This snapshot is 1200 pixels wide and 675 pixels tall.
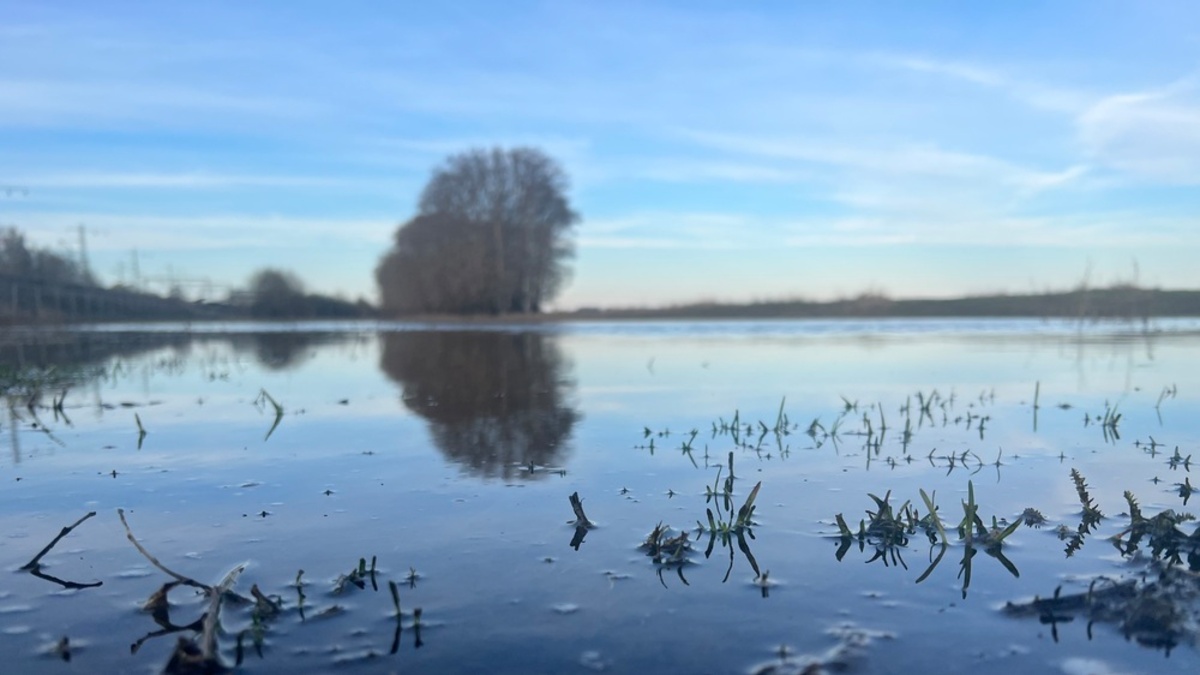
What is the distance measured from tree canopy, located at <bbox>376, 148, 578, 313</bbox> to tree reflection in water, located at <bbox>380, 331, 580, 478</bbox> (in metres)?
25.1

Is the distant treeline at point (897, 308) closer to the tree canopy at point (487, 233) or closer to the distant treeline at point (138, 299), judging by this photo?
the tree canopy at point (487, 233)

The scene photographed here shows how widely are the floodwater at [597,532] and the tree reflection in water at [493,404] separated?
0.24 feet

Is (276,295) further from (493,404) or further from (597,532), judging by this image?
(597,532)

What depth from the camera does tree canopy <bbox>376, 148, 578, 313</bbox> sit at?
145ft

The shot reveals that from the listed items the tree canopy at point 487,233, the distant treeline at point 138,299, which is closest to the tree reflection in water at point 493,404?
the tree canopy at point 487,233

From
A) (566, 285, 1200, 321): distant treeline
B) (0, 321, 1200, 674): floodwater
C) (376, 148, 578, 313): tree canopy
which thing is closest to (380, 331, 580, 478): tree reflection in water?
(0, 321, 1200, 674): floodwater

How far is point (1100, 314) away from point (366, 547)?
1397 inches

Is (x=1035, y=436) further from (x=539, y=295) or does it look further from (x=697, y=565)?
(x=539, y=295)

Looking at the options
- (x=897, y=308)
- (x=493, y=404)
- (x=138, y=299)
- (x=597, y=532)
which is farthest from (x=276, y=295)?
(x=597, y=532)

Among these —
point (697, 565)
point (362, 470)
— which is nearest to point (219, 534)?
point (362, 470)

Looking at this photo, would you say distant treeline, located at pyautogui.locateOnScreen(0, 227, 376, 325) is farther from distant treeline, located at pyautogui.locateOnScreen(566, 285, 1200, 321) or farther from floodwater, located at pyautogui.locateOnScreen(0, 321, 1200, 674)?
floodwater, located at pyautogui.locateOnScreen(0, 321, 1200, 674)

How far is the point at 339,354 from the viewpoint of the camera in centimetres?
1958

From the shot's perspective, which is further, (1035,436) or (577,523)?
(1035,436)

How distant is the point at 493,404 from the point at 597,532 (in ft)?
17.9
